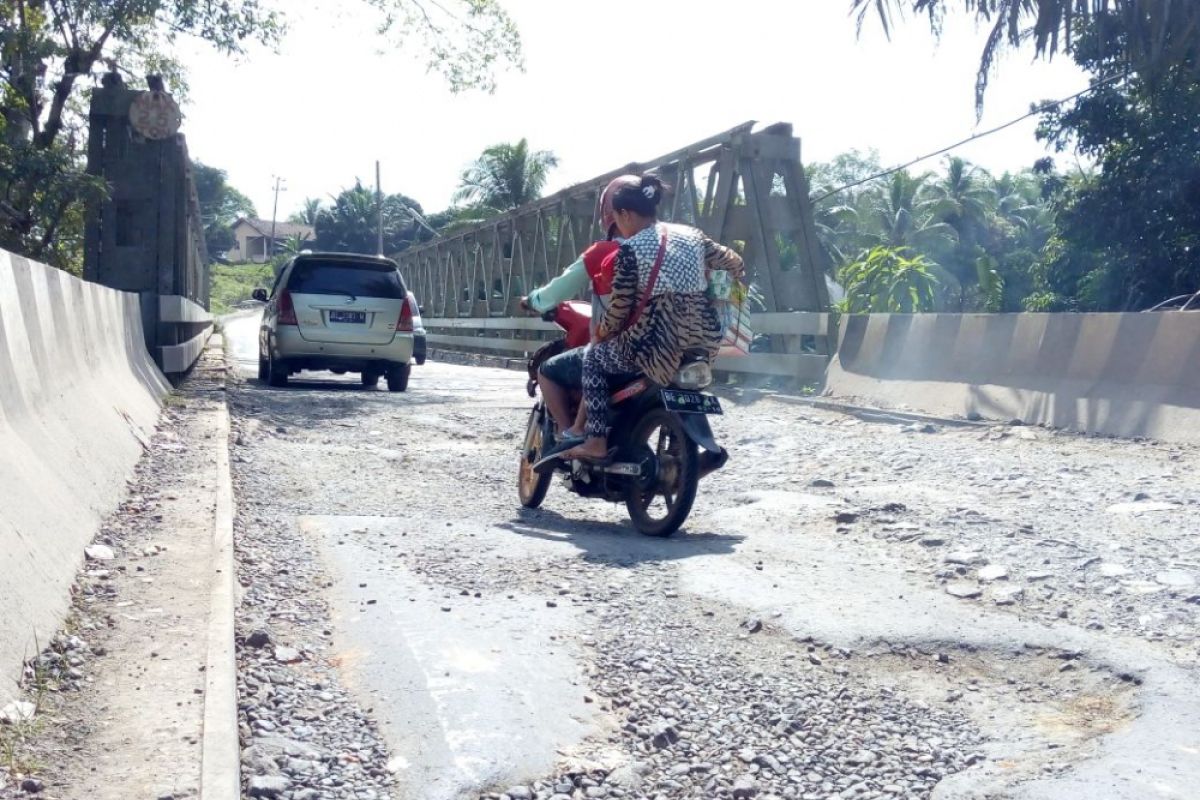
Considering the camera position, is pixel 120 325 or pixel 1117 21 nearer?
pixel 120 325

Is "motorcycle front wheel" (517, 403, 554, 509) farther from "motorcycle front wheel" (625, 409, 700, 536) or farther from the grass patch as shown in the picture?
the grass patch

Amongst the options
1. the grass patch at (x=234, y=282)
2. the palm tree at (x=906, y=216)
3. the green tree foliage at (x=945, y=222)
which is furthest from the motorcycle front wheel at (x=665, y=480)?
the grass patch at (x=234, y=282)

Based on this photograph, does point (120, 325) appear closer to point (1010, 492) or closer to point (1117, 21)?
point (1010, 492)

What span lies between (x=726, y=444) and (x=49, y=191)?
10149 mm

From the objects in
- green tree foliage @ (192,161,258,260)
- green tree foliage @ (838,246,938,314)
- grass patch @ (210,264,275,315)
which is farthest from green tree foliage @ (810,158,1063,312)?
green tree foliage @ (192,161,258,260)

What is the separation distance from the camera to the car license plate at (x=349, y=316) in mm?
13945

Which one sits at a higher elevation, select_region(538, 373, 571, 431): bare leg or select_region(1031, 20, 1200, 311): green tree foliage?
select_region(1031, 20, 1200, 311): green tree foliage

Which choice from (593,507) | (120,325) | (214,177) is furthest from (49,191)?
(214,177)

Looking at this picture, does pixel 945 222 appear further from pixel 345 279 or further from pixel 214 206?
pixel 214 206

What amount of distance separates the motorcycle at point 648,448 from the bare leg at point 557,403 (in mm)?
69

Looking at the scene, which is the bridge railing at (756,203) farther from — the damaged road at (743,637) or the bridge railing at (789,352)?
the damaged road at (743,637)

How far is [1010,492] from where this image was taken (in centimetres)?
602

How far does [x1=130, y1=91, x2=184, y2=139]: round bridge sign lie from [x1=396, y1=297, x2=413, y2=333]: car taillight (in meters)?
3.66

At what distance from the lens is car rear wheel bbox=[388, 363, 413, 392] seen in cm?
1420
